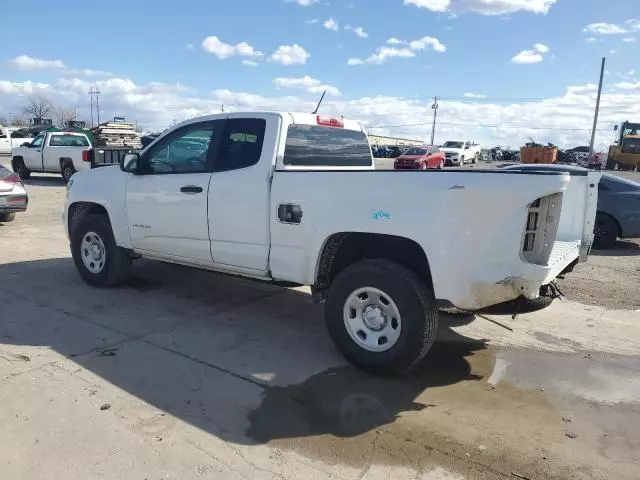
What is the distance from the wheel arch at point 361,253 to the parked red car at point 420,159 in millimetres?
28509

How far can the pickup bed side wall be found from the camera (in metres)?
3.49

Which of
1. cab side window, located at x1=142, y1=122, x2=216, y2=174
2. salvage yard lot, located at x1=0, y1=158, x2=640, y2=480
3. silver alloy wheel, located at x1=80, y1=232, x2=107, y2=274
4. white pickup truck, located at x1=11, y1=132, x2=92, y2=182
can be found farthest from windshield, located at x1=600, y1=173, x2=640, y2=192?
white pickup truck, located at x1=11, y1=132, x2=92, y2=182

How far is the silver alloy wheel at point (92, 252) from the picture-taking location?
20.9ft

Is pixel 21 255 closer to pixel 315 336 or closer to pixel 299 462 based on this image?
pixel 315 336

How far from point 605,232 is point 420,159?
935 inches

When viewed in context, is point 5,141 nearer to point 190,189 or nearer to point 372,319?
point 190,189

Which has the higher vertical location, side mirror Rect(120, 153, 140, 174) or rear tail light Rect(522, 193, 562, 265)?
side mirror Rect(120, 153, 140, 174)

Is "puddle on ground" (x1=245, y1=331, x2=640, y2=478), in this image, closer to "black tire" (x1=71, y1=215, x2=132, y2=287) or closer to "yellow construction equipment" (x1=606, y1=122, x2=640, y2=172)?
"black tire" (x1=71, y1=215, x2=132, y2=287)

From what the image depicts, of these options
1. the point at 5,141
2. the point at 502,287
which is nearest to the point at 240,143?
the point at 502,287

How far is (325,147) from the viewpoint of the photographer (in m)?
5.36

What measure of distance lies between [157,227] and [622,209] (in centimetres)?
835

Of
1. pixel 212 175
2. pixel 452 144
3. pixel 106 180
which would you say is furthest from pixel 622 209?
pixel 452 144

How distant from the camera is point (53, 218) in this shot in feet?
39.7

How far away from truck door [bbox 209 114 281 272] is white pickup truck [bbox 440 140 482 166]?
37.7m
